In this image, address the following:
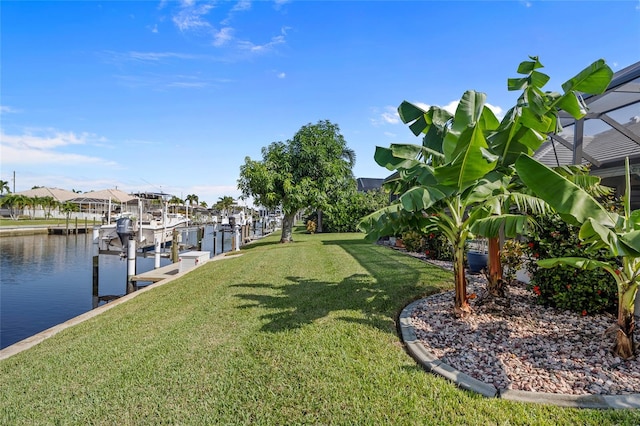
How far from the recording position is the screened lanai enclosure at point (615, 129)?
6.30 m

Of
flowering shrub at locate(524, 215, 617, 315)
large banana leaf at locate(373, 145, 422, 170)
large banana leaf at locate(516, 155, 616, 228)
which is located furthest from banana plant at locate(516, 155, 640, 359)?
large banana leaf at locate(373, 145, 422, 170)

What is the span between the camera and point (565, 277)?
5289mm

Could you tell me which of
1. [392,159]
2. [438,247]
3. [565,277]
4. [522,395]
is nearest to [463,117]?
[392,159]

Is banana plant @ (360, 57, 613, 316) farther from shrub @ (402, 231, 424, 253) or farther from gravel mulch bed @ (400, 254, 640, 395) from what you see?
shrub @ (402, 231, 424, 253)

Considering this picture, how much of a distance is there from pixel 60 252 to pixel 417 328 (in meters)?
27.1

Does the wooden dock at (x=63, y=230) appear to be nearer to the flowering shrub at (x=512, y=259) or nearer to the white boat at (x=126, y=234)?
the white boat at (x=126, y=234)

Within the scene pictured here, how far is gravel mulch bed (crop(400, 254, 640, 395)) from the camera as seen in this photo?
3375 mm

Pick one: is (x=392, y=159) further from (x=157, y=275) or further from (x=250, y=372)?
(x=157, y=275)

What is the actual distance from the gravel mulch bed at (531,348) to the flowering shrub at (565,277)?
0.20 metres

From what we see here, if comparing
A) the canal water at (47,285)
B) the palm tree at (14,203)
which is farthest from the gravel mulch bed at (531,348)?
the palm tree at (14,203)

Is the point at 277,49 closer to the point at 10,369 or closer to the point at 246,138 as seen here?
the point at 246,138

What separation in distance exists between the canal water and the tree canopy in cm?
651

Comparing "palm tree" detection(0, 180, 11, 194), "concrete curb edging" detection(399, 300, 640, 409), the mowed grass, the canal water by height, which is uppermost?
"palm tree" detection(0, 180, 11, 194)

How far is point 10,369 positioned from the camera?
4.66m
